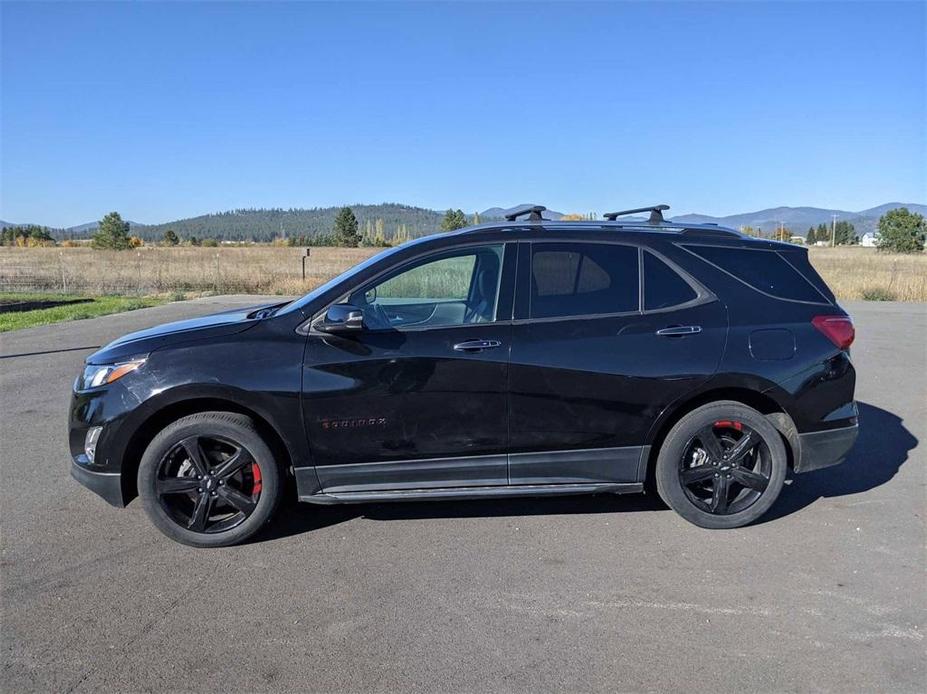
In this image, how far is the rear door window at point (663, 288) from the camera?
4.31 meters

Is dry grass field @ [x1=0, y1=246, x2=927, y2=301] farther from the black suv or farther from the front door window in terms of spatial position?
the black suv

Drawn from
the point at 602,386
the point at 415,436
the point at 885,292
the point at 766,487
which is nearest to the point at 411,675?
the point at 415,436

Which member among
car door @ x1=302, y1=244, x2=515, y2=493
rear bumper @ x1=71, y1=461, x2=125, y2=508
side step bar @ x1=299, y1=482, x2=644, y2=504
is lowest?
side step bar @ x1=299, y1=482, x2=644, y2=504

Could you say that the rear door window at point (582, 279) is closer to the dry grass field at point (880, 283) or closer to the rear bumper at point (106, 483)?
the rear bumper at point (106, 483)

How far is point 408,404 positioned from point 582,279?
134 cm

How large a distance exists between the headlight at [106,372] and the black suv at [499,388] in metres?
0.01

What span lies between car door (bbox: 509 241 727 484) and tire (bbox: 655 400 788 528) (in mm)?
205

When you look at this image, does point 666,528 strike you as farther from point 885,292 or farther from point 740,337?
point 885,292

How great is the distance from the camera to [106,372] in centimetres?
405

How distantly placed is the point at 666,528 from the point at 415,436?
1696 millimetres

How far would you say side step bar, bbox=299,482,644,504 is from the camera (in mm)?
4090

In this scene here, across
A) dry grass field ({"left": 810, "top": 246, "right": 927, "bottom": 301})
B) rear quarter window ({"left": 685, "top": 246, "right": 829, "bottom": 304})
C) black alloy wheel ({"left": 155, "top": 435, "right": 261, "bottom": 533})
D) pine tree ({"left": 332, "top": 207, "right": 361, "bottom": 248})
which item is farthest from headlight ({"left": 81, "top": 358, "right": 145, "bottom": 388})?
pine tree ({"left": 332, "top": 207, "right": 361, "bottom": 248})

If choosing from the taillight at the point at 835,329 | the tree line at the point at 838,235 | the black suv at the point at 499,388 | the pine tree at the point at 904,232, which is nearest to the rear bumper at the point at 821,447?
the black suv at the point at 499,388

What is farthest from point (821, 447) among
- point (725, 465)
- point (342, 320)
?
point (342, 320)
